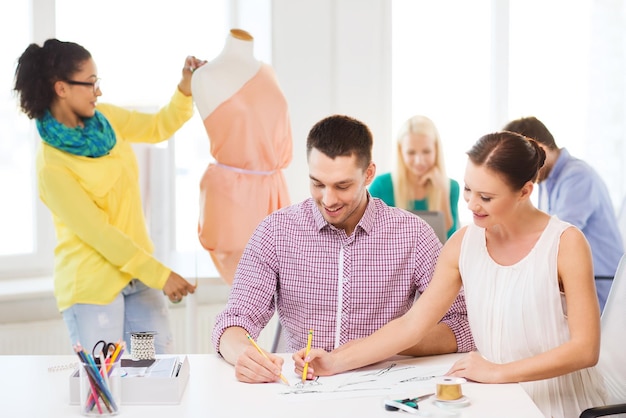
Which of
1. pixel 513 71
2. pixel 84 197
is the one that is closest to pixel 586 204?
pixel 513 71

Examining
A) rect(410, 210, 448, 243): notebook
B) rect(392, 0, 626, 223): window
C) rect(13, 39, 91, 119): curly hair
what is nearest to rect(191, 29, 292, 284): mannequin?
rect(13, 39, 91, 119): curly hair

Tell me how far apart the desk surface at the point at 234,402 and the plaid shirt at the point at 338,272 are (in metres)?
0.35

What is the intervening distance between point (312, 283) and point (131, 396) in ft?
2.29

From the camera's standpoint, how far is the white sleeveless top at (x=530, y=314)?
205cm

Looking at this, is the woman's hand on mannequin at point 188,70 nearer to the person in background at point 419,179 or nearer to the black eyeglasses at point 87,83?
the black eyeglasses at point 87,83

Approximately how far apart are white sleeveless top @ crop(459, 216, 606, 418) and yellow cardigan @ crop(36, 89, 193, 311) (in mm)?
1350

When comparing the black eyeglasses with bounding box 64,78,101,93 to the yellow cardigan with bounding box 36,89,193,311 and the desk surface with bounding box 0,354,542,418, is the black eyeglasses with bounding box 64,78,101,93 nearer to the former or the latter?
the yellow cardigan with bounding box 36,89,193,311

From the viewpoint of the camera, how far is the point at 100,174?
9.99 feet

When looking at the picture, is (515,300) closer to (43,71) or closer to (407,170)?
(43,71)

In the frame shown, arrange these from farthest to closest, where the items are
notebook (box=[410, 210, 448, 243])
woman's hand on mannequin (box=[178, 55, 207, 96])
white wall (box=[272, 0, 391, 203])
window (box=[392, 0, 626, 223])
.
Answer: window (box=[392, 0, 626, 223]) < white wall (box=[272, 0, 391, 203]) < notebook (box=[410, 210, 448, 243]) < woman's hand on mannequin (box=[178, 55, 207, 96])

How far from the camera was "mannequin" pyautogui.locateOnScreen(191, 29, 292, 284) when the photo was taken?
10.4 feet

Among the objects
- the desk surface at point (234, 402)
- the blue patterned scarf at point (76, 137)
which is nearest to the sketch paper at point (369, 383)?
the desk surface at point (234, 402)

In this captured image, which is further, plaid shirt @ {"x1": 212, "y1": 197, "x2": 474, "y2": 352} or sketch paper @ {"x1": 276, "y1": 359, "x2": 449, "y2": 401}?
plaid shirt @ {"x1": 212, "y1": 197, "x2": 474, "y2": 352}

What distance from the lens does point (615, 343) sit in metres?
2.30
